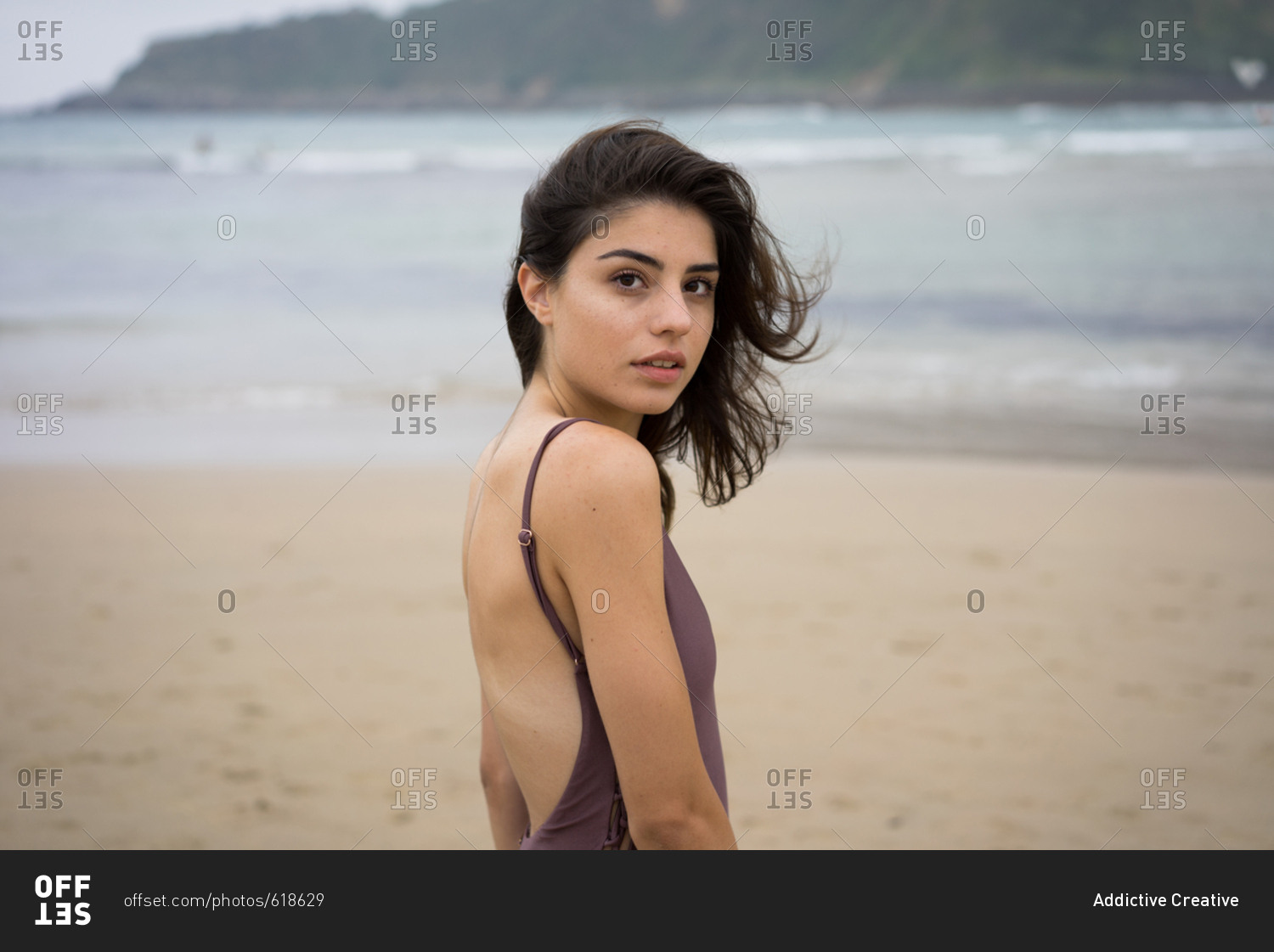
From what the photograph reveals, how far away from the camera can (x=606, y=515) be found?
1449 millimetres

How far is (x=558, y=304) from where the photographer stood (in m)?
1.72

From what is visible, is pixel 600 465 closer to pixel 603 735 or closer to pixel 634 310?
pixel 634 310

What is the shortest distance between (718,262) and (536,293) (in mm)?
326

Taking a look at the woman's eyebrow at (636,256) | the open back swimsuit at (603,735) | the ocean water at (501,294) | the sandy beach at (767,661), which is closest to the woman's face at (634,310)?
the woman's eyebrow at (636,256)

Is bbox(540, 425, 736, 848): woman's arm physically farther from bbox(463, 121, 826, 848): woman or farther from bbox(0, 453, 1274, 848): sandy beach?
bbox(0, 453, 1274, 848): sandy beach

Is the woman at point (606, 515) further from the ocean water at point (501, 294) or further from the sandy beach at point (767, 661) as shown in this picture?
the sandy beach at point (767, 661)

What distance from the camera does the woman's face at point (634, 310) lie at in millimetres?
1633

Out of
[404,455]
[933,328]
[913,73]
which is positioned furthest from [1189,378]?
[913,73]

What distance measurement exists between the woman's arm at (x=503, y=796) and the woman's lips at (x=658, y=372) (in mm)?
833

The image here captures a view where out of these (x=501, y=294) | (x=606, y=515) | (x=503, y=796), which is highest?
(x=501, y=294)

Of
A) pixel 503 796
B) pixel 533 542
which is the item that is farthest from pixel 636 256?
pixel 503 796

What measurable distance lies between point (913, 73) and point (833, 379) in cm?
4175

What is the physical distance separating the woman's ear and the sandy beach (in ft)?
9.49
